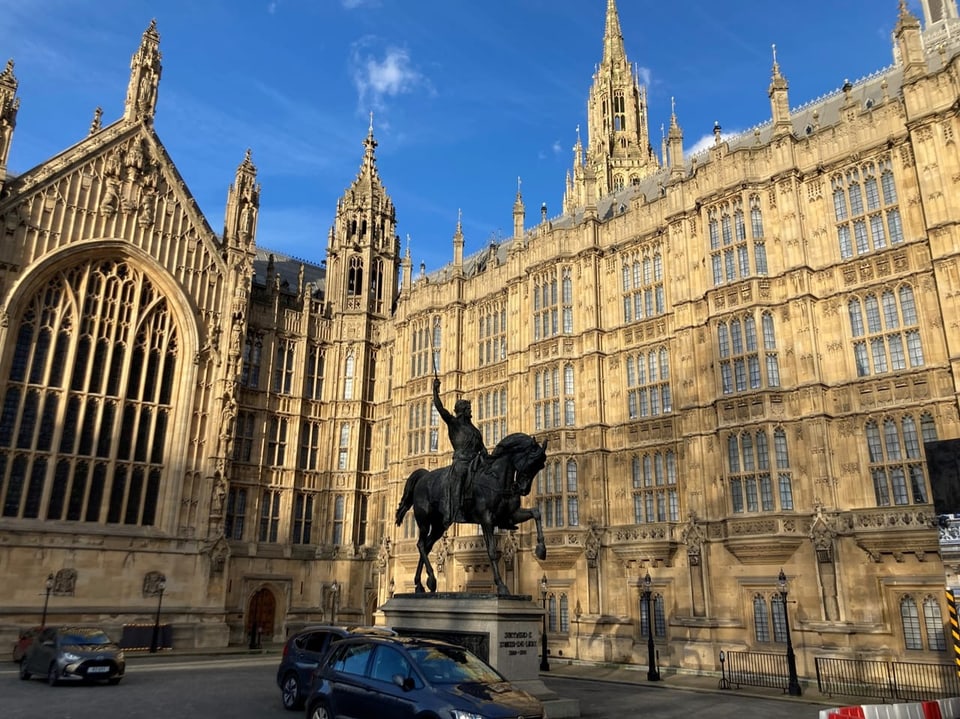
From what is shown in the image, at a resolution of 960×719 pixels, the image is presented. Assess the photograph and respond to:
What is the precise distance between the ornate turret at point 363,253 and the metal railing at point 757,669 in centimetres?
3239

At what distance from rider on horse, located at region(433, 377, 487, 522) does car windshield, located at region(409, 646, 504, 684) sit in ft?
20.3

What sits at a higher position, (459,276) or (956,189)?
(459,276)

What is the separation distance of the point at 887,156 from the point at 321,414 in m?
34.2

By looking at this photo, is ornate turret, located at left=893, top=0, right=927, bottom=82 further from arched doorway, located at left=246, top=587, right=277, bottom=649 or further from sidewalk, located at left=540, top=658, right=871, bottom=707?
arched doorway, located at left=246, top=587, right=277, bottom=649

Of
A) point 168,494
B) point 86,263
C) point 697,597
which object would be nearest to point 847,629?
point 697,597

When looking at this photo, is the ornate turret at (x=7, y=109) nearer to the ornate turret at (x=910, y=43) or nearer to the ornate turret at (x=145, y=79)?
the ornate turret at (x=145, y=79)

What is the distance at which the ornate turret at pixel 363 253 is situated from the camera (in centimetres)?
5003

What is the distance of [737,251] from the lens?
99.9 feet

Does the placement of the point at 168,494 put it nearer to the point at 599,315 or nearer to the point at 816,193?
the point at 599,315

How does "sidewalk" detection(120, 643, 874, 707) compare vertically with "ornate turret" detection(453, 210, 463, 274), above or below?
below

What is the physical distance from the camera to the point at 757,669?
25266 mm

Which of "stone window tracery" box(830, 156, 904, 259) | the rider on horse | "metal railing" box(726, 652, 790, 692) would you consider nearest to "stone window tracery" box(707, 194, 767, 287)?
"stone window tracery" box(830, 156, 904, 259)

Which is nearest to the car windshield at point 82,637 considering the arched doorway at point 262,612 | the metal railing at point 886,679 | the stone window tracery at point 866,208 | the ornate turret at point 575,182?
the arched doorway at point 262,612

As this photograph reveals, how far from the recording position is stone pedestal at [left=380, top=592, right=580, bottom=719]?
16156mm
